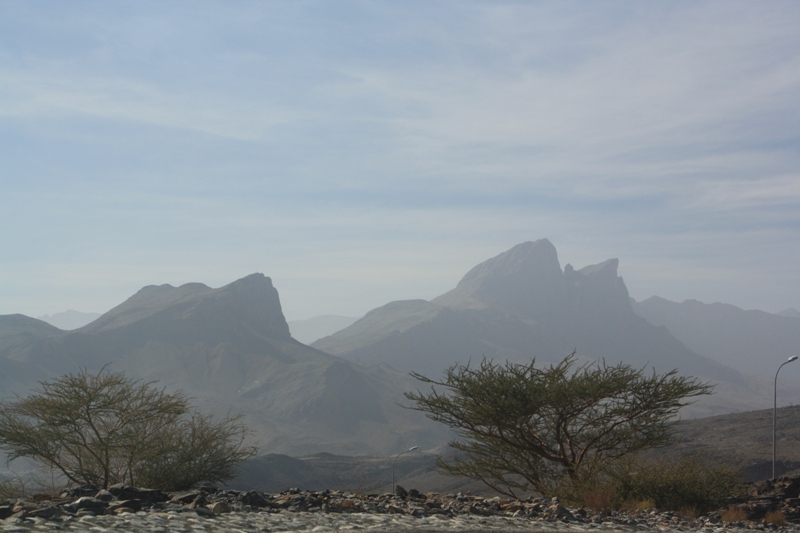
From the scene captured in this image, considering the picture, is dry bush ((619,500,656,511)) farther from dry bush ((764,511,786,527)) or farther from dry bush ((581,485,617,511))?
dry bush ((764,511,786,527))

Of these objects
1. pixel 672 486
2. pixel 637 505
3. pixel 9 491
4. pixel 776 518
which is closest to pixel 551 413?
pixel 672 486

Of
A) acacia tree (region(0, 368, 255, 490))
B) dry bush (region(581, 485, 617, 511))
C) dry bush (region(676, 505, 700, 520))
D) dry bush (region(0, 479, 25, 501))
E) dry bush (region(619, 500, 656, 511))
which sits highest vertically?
acacia tree (region(0, 368, 255, 490))

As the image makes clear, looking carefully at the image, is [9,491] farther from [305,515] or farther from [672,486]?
[672,486]

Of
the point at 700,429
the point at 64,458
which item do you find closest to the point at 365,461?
the point at 700,429

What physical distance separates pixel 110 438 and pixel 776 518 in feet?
59.2

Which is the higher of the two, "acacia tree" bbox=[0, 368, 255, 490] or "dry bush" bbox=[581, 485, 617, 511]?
"acacia tree" bbox=[0, 368, 255, 490]

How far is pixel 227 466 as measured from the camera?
22.3 metres

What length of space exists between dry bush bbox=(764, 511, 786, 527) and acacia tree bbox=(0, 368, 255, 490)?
47.0 ft

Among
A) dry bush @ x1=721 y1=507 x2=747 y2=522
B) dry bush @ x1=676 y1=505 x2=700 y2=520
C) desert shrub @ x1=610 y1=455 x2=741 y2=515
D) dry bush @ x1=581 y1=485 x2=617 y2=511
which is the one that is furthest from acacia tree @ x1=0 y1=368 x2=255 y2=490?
dry bush @ x1=721 y1=507 x2=747 y2=522

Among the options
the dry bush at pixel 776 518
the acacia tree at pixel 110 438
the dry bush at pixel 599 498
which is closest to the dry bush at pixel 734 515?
the dry bush at pixel 776 518

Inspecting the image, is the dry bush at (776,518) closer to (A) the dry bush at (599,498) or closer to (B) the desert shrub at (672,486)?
(B) the desert shrub at (672,486)

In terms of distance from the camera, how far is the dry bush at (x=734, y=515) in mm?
17828

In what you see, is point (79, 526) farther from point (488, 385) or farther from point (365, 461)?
point (365, 461)

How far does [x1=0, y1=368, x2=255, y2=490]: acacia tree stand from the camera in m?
20.9
